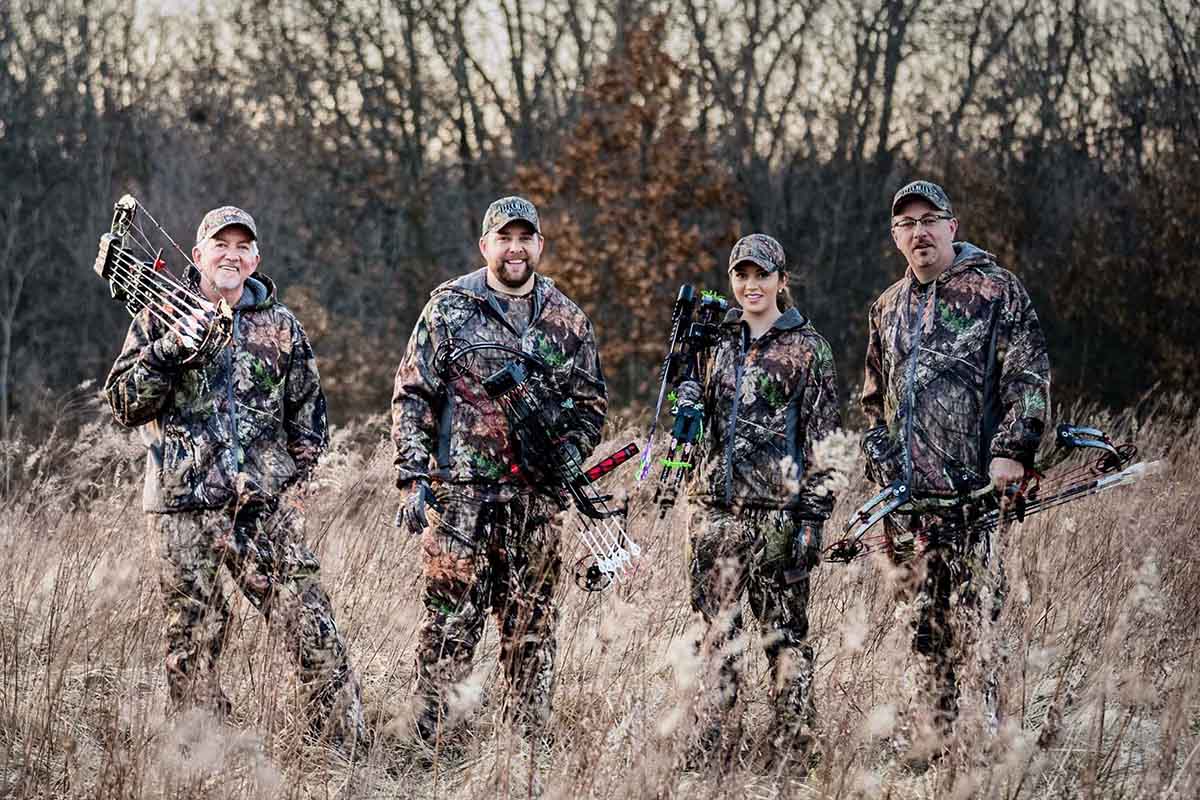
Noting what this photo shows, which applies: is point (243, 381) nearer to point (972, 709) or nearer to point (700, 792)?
point (700, 792)

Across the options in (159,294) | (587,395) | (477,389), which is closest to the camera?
(159,294)

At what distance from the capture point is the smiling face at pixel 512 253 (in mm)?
5055

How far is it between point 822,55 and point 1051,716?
21.2 meters

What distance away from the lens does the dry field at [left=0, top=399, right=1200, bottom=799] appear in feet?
12.3

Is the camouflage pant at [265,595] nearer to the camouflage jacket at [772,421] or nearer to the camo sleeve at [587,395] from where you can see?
the camo sleeve at [587,395]

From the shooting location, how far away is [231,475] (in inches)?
187

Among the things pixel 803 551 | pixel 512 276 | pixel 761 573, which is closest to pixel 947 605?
pixel 803 551

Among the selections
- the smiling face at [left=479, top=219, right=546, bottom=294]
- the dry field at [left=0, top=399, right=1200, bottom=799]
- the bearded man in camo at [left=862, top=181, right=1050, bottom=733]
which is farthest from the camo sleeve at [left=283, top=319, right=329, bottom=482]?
the bearded man in camo at [left=862, top=181, right=1050, bottom=733]

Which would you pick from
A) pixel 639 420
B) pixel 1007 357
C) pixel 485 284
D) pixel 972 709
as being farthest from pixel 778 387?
pixel 639 420

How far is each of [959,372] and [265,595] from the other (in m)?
2.74

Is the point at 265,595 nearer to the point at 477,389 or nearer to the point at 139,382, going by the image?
the point at 139,382

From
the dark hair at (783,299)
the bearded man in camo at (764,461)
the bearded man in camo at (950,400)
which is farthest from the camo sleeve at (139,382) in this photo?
the bearded man in camo at (950,400)

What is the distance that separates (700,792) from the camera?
12.6 feet

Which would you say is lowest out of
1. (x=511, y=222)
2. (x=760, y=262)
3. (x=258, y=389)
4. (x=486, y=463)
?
(x=486, y=463)
